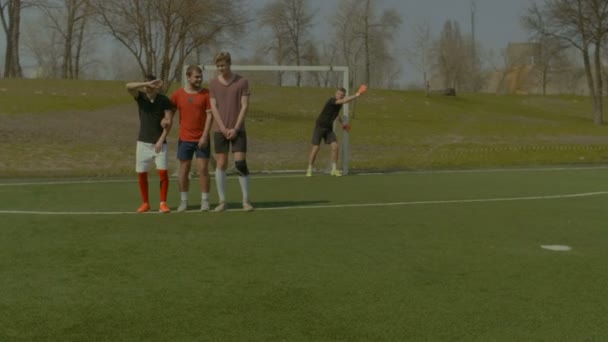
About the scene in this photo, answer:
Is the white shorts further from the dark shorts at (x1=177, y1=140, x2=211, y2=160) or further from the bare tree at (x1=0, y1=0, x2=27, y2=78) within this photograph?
the bare tree at (x1=0, y1=0, x2=27, y2=78)

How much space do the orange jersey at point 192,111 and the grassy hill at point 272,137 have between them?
25.8 ft

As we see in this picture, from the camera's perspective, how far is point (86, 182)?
49.4ft

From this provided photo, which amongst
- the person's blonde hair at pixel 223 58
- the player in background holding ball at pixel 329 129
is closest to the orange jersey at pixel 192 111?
the person's blonde hair at pixel 223 58

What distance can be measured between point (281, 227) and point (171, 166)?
11.6 meters

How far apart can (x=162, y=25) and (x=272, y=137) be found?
688 centimetres

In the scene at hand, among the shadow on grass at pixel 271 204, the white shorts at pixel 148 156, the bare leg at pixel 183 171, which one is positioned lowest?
the shadow on grass at pixel 271 204

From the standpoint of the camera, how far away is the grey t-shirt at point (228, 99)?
9.98 meters

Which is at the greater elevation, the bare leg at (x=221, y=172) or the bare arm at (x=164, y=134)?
the bare arm at (x=164, y=134)

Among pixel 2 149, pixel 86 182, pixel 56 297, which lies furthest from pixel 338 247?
pixel 2 149

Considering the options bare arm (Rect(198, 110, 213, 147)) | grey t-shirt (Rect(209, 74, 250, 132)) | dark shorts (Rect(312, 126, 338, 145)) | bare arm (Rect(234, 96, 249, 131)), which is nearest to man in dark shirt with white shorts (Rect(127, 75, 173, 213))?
bare arm (Rect(198, 110, 213, 147))

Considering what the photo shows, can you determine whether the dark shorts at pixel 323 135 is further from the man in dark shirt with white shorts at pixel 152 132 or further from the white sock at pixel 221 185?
the man in dark shirt with white shorts at pixel 152 132

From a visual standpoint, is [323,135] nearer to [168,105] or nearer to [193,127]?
[193,127]

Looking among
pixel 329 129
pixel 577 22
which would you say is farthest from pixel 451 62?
pixel 329 129

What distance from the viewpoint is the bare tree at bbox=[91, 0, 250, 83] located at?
29.4 m
